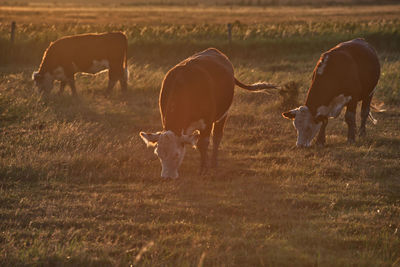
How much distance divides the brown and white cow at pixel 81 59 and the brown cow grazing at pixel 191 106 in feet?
23.7

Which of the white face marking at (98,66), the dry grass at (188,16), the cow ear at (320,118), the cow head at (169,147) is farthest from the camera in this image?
the dry grass at (188,16)

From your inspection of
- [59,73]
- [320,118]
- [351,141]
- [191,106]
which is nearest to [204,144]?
[191,106]

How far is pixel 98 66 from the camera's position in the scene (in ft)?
56.1

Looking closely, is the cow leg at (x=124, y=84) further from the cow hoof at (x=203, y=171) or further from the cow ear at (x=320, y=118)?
the cow hoof at (x=203, y=171)

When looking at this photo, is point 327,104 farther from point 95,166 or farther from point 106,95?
point 106,95

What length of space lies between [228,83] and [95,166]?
263cm

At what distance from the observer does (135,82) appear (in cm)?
1820

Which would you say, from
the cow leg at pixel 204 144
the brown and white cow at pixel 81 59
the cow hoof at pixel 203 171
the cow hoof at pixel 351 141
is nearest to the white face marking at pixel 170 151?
the cow leg at pixel 204 144

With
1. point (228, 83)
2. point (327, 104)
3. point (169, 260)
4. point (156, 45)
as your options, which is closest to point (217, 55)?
point (228, 83)

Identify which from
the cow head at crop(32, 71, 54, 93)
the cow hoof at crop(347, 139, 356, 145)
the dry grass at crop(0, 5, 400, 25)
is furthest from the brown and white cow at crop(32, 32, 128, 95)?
the dry grass at crop(0, 5, 400, 25)

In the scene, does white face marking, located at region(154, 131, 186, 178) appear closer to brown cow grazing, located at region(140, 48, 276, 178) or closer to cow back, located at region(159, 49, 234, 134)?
brown cow grazing, located at region(140, 48, 276, 178)

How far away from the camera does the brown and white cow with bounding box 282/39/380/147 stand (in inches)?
432

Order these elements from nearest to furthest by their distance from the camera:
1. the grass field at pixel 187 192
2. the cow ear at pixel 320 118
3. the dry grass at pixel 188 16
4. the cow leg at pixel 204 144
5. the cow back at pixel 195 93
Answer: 1. the grass field at pixel 187 192
2. the cow back at pixel 195 93
3. the cow leg at pixel 204 144
4. the cow ear at pixel 320 118
5. the dry grass at pixel 188 16

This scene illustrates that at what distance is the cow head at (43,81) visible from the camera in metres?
16.2
